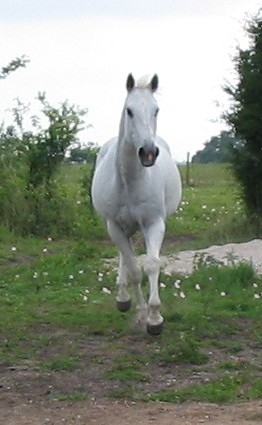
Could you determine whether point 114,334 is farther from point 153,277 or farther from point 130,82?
point 130,82

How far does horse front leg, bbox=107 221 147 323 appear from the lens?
10.2 m

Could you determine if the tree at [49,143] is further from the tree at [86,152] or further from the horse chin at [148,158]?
the horse chin at [148,158]

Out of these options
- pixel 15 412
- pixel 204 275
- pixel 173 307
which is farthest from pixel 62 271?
pixel 15 412

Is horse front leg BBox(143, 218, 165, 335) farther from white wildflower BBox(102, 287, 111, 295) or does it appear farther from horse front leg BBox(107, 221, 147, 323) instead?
white wildflower BBox(102, 287, 111, 295)

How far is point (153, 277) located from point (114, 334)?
847 mm

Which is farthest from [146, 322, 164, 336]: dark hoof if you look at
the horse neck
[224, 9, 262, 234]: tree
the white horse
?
[224, 9, 262, 234]: tree

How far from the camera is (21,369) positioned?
866 centimetres

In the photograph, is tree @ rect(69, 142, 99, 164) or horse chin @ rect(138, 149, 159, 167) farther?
tree @ rect(69, 142, 99, 164)

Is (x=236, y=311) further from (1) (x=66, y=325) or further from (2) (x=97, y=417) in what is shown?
(2) (x=97, y=417)

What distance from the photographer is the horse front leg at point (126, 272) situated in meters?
10.2

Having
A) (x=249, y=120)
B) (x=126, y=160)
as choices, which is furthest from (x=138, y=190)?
(x=249, y=120)

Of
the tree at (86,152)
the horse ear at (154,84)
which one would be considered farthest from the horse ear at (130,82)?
the tree at (86,152)

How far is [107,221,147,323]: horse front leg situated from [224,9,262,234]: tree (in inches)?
306

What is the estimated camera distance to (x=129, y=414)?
7.39 meters
